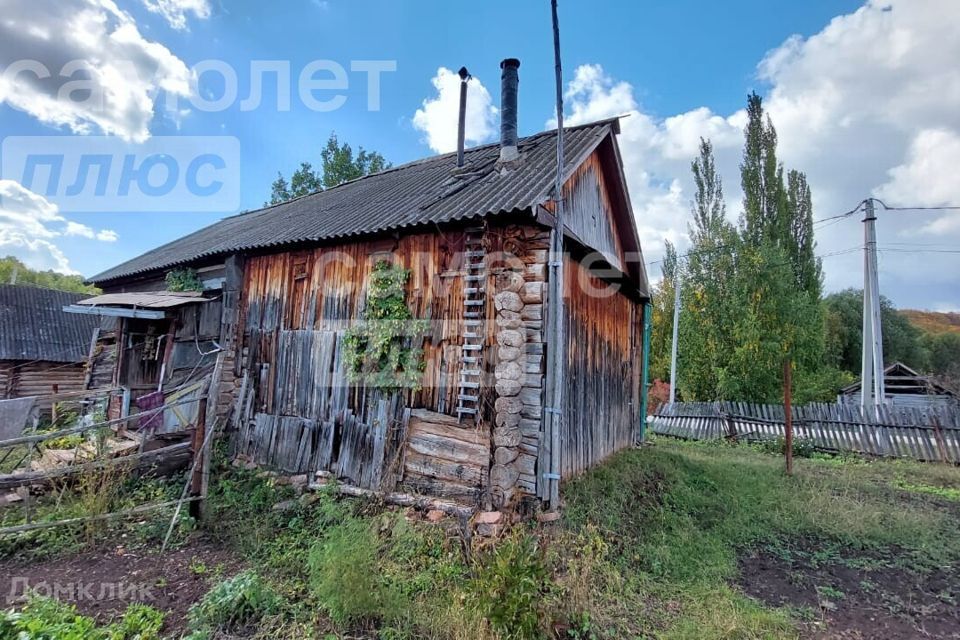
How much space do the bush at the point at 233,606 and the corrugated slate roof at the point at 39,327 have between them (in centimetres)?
1908

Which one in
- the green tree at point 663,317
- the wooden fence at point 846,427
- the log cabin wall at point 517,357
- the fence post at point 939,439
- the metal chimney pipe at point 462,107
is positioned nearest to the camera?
the log cabin wall at point 517,357

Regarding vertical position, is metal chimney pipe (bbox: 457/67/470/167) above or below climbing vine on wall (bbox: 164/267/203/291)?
above

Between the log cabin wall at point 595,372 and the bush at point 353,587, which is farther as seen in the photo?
the log cabin wall at point 595,372

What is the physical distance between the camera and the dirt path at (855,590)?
382cm

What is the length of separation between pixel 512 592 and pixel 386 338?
3.61 m

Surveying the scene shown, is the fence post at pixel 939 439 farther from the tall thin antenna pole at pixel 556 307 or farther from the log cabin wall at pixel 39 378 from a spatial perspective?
the log cabin wall at pixel 39 378

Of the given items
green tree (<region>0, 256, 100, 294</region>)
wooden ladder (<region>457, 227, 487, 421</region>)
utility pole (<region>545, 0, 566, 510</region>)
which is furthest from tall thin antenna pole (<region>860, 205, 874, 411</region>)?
green tree (<region>0, 256, 100, 294</region>)

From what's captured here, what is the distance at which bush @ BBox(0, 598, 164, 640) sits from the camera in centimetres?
319

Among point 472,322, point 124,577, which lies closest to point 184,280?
point 124,577

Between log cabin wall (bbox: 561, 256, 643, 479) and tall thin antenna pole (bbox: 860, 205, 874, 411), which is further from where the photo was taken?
tall thin antenna pole (bbox: 860, 205, 874, 411)

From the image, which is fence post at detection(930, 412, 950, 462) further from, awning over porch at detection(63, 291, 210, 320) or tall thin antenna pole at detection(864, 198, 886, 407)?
→ awning over porch at detection(63, 291, 210, 320)

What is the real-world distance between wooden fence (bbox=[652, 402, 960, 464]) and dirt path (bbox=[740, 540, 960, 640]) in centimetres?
801

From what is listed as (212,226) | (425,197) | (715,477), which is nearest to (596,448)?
(715,477)

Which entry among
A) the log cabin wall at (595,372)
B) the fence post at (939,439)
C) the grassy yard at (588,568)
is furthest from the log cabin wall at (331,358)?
the fence post at (939,439)
